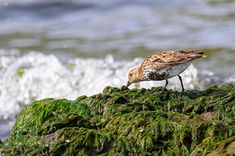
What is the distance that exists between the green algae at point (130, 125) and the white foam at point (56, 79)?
15.3ft

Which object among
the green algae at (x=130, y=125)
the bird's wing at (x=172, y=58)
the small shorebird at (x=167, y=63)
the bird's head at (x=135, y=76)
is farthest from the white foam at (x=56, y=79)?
the green algae at (x=130, y=125)

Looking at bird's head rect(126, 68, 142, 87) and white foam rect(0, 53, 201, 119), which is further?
white foam rect(0, 53, 201, 119)

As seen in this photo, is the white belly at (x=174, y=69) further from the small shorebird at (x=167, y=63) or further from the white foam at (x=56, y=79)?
the white foam at (x=56, y=79)

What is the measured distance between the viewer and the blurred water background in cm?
1198

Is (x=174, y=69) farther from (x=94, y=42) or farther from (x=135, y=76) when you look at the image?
(x=94, y=42)

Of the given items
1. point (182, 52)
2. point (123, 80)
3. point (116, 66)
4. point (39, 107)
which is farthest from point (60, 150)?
point (116, 66)

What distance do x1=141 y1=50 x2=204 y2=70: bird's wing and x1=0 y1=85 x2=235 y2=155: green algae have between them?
577 mm

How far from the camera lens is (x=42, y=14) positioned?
17.4 m

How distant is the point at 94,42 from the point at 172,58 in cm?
778

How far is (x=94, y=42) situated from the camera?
49.3ft

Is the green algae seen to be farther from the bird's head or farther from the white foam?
the white foam

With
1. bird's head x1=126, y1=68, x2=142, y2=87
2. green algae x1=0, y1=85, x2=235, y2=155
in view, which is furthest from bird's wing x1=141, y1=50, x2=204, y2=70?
green algae x1=0, y1=85, x2=235, y2=155

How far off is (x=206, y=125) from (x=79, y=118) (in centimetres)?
101

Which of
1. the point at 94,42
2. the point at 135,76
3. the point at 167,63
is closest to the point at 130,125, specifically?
the point at 167,63
